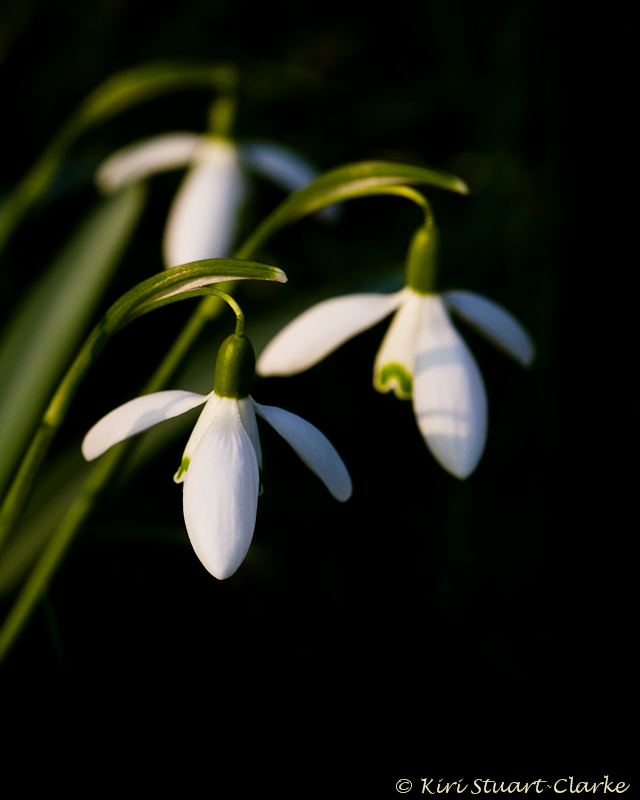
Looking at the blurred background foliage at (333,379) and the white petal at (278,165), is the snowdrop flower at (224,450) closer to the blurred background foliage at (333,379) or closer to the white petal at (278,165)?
the blurred background foliage at (333,379)

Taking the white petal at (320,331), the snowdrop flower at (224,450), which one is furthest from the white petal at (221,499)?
the white petal at (320,331)

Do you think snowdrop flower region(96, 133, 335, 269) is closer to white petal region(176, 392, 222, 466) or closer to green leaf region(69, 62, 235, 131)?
green leaf region(69, 62, 235, 131)

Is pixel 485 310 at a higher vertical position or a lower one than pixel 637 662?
higher

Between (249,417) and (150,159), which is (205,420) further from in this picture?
(150,159)

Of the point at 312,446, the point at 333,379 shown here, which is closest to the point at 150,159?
the point at 333,379

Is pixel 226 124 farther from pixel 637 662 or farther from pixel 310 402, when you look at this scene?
pixel 637 662

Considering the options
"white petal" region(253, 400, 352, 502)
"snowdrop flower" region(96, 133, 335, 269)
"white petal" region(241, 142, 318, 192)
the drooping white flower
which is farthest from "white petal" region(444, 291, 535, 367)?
"white petal" region(241, 142, 318, 192)

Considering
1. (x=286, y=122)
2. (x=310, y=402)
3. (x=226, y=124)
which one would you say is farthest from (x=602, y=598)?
(x=286, y=122)

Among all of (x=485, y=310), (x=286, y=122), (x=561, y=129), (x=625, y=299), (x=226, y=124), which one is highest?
(x=286, y=122)
